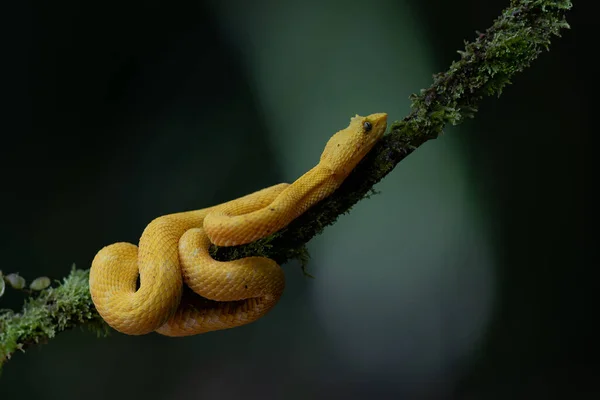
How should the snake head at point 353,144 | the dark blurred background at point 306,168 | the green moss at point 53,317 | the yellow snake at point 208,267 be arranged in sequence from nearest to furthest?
the yellow snake at point 208,267, the snake head at point 353,144, the green moss at point 53,317, the dark blurred background at point 306,168

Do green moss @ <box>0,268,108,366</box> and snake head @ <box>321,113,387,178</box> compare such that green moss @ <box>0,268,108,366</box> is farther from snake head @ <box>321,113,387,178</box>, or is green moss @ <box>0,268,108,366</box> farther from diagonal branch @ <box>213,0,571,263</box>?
snake head @ <box>321,113,387,178</box>

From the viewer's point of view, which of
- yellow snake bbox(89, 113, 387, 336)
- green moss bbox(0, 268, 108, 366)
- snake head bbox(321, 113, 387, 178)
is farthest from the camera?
green moss bbox(0, 268, 108, 366)

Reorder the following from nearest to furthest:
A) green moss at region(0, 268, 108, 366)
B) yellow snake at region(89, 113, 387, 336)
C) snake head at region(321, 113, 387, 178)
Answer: yellow snake at region(89, 113, 387, 336) < snake head at region(321, 113, 387, 178) < green moss at region(0, 268, 108, 366)

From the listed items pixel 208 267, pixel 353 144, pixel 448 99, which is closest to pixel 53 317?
pixel 208 267

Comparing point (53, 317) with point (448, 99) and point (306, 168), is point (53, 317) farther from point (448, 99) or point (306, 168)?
point (306, 168)

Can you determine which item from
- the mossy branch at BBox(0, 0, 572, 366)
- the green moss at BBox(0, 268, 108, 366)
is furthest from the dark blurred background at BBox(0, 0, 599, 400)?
the green moss at BBox(0, 268, 108, 366)

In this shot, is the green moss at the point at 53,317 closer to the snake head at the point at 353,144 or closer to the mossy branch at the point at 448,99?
the mossy branch at the point at 448,99

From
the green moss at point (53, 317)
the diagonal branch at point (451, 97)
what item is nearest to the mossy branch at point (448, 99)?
the diagonal branch at point (451, 97)
